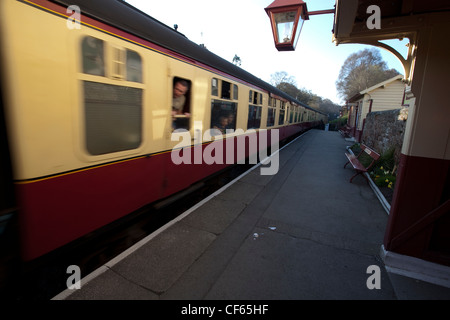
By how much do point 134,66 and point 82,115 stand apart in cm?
93

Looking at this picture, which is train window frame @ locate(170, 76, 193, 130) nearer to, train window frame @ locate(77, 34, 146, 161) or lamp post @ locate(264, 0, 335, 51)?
train window frame @ locate(77, 34, 146, 161)

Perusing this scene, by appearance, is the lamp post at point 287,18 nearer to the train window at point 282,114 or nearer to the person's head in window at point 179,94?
the person's head in window at point 179,94

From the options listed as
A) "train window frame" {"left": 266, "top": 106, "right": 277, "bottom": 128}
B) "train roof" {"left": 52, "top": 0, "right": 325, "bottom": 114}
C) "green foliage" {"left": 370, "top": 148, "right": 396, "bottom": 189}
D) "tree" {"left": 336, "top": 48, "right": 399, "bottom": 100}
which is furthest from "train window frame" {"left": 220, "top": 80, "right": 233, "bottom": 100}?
"tree" {"left": 336, "top": 48, "right": 399, "bottom": 100}

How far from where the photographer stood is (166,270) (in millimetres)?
2650

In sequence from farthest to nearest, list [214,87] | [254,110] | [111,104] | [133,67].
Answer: [254,110] → [214,87] → [133,67] → [111,104]

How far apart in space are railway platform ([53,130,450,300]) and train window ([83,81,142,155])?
1371 mm

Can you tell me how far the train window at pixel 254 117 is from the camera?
6.75 m

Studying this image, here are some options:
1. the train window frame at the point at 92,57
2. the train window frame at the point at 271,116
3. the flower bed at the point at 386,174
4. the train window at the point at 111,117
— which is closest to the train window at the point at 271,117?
the train window frame at the point at 271,116

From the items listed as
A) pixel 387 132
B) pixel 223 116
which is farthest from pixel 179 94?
pixel 387 132

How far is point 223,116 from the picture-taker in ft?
17.0

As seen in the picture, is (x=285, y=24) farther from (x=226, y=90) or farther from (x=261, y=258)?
(x=261, y=258)

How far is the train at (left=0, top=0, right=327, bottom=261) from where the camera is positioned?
1838 mm
